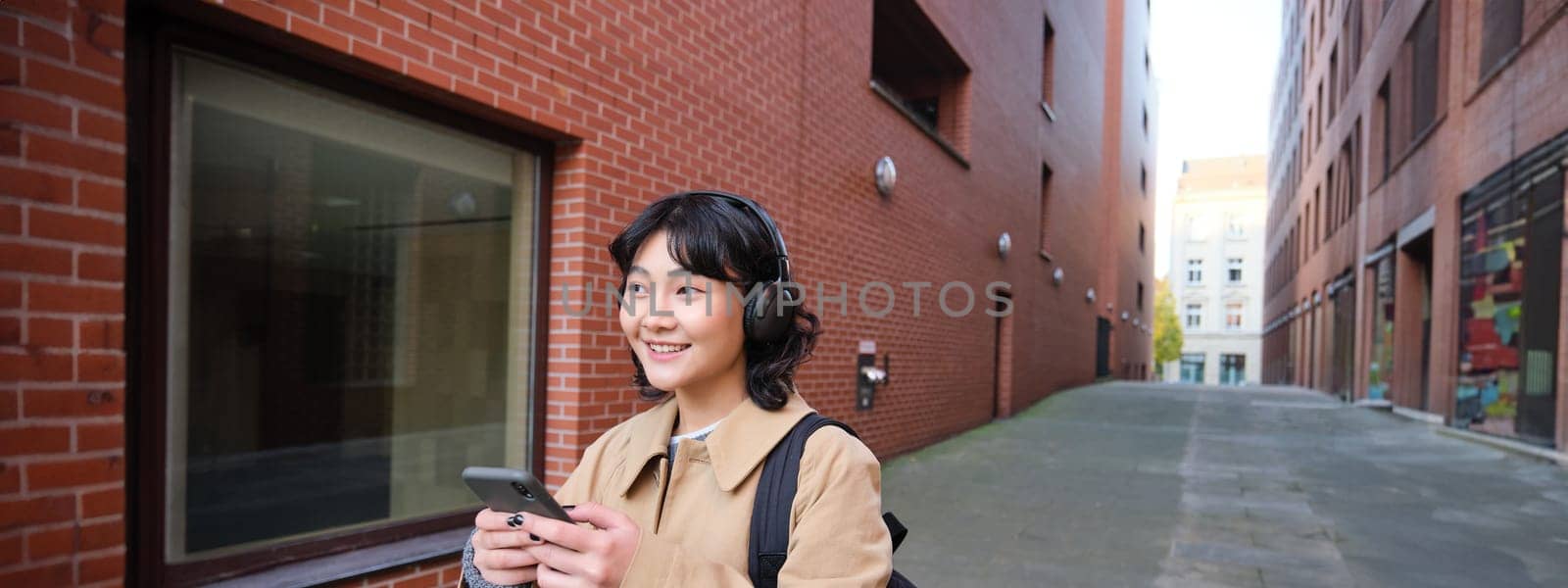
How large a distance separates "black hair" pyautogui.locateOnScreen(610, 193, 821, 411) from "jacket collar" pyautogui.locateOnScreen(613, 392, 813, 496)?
0.04 m

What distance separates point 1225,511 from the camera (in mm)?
6289

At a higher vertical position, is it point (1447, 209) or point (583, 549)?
point (1447, 209)

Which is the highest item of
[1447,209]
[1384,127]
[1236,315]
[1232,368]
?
[1384,127]

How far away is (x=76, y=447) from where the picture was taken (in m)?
2.23

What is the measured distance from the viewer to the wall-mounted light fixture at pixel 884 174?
302 inches

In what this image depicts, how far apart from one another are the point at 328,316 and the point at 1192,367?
242 ft

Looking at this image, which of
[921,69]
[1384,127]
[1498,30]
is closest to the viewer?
[1498,30]

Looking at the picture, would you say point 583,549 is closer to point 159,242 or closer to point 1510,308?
point 159,242

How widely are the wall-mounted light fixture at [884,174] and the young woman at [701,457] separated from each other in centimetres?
611

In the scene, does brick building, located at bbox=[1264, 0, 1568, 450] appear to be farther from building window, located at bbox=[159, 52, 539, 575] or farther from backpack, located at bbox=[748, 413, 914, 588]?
backpack, located at bbox=[748, 413, 914, 588]

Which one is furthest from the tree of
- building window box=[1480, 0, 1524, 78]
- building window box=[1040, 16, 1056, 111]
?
building window box=[1480, 0, 1524, 78]

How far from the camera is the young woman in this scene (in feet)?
4.07

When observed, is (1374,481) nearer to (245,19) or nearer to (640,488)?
(640,488)

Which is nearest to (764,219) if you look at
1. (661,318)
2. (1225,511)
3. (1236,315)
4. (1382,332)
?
(661,318)
